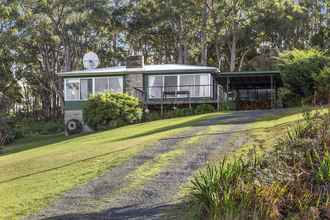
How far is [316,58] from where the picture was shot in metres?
23.3

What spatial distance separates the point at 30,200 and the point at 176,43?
37.7 meters

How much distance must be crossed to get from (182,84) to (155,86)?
1.49 meters

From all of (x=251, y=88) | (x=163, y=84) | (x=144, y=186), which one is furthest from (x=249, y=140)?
(x=251, y=88)

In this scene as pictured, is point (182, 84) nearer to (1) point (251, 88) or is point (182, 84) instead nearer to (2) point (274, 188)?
(1) point (251, 88)

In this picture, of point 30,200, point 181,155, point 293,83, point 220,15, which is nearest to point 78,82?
point 293,83

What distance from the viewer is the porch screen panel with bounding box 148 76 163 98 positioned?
28.3 metres

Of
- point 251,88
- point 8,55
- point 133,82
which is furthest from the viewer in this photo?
point 8,55

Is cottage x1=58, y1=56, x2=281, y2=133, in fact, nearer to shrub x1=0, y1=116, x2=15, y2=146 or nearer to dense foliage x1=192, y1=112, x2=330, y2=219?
shrub x1=0, y1=116, x2=15, y2=146

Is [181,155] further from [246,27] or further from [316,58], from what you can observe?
[246,27]

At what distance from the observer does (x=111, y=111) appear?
79.5ft

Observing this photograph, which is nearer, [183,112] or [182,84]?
[183,112]

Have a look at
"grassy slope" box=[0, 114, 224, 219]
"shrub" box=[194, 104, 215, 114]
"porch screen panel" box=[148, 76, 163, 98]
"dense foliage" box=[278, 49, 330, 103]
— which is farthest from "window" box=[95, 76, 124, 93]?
"grassy slope" box=[0, 114, 224, 219]

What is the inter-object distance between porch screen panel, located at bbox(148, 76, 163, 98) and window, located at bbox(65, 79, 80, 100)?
4.26 meters

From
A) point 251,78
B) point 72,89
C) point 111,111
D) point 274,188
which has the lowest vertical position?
point 274,188
